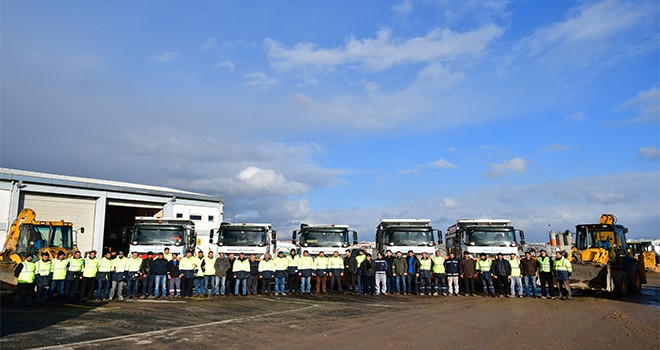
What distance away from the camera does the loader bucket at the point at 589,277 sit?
1691 centimetres

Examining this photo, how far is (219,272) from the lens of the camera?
55.6 ft

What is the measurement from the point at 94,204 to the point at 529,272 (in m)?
21.7

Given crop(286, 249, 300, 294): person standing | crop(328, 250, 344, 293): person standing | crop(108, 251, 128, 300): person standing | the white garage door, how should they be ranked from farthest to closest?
the white garage door < crop(328, 250, 344, 293): person standing < crop(286, 249, 300, 294): person standing < crop(108, 251, 128, 300): person standing

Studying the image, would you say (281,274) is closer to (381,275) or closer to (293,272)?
(293,272)

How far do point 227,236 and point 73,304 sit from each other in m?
6.17

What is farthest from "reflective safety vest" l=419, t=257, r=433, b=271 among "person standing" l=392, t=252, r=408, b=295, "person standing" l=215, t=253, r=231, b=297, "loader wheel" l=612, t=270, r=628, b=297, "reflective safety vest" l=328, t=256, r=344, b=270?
"person standing" l=215, t=253, r=231, b=297

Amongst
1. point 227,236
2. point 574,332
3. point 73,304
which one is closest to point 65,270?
point 73,304

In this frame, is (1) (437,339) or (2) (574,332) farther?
(2) (574,332)

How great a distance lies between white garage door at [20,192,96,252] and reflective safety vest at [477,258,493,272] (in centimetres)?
1968

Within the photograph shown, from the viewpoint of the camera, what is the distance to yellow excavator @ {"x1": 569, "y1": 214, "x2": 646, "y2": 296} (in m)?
17.0

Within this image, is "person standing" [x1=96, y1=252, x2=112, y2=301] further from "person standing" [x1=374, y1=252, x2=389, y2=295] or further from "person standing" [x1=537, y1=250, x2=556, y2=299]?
"person standing" [x1=537, y1=250, x2=556, y2=299]

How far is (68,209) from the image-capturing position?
83.0 ft

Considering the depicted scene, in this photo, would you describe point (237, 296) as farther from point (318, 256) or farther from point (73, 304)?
point (73, 304)

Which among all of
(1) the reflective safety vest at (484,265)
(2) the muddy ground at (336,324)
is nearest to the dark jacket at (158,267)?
(2) the muddy ground at (336,324)
